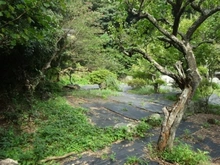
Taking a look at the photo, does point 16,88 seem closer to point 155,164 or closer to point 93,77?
point 155,164

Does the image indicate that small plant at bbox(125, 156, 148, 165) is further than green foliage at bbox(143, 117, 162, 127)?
No

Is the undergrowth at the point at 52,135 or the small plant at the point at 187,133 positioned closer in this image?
the undergrowth at the point at 52,135

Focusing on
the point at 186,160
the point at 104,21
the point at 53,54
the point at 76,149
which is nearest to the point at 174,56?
the point at 53,54

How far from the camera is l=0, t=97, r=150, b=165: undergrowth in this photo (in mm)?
3287

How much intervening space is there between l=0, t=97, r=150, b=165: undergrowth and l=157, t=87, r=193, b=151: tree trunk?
3.07 feet

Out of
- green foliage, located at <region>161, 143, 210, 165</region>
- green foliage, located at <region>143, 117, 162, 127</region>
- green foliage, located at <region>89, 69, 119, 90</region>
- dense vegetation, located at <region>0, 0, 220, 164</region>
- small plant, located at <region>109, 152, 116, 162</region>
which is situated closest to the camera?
dense vegetation, located at <region>0, 0, 220, 164</region>

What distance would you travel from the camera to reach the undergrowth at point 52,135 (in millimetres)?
3287

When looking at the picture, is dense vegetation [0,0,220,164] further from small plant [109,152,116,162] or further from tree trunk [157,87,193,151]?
small plant [109,152,116,162]

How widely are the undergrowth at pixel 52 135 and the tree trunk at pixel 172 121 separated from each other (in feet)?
3.07

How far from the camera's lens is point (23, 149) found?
345 cm

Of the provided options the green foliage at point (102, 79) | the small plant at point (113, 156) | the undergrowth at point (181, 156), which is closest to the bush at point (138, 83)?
the green foliage at point (102, 79)

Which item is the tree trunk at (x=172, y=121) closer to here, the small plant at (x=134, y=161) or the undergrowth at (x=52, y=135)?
the small plant at (x=134, y=161)

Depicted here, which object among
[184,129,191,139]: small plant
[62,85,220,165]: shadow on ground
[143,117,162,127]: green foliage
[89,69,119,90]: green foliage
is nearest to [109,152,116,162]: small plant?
[62,85,220,165]: shadow on ground

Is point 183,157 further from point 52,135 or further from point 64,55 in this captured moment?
point 64,55
